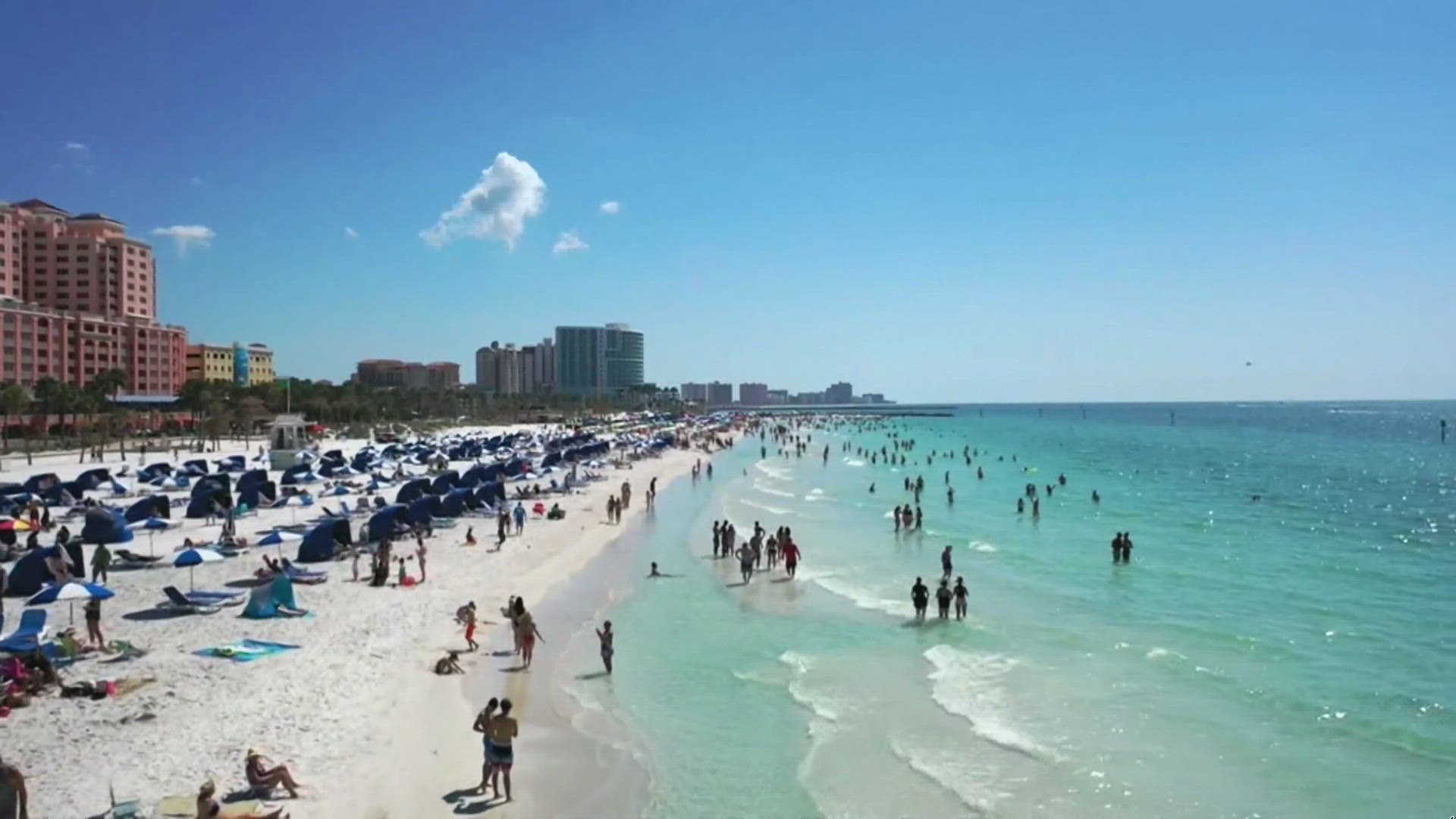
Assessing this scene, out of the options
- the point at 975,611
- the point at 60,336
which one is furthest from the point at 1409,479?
the point at 60,336

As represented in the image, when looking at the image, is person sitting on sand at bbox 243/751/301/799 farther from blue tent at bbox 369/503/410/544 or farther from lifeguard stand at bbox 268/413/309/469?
lifeguard stand at bbox 268/413/309/469

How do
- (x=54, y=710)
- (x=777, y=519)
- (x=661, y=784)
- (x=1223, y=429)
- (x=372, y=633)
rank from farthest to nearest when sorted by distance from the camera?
1. (x=1223, y=429)
2. (x=777, y=519)
3. (x=372, y=633)
4. (x=54, y=710)
5. (x=661, y=784)

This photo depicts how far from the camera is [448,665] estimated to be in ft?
46.5

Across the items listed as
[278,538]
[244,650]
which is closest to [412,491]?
[278,538]

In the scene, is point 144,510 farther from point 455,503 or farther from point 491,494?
point 491,494

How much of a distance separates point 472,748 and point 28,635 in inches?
268

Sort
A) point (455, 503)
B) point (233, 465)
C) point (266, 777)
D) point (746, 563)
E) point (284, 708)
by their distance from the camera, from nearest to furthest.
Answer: point (266, 777)
point (284, 708)
point (746, 563)
point (455, 503)
point (233, 465)

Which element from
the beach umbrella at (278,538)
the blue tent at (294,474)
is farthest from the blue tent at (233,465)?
the beach umbrella at (278,538)

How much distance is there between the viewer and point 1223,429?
134750mm

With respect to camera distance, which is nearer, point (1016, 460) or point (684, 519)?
point (684, 519)

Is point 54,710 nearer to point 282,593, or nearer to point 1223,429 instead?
point 282,593

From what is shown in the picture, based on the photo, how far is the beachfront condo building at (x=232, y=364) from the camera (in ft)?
320

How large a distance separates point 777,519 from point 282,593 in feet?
68.5

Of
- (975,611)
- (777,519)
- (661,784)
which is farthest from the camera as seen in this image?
(777,519)
